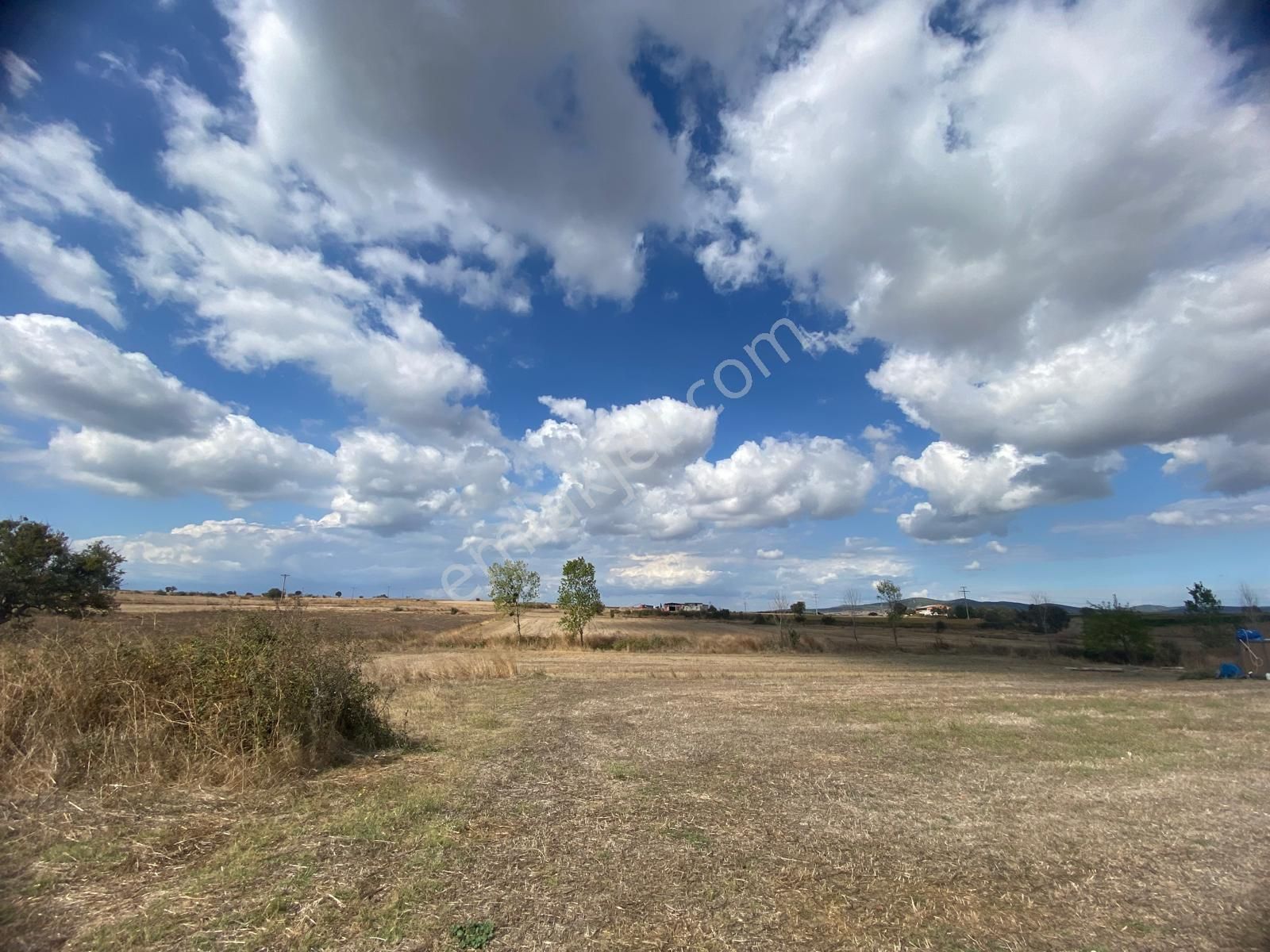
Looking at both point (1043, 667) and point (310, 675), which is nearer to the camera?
point (310, 675)

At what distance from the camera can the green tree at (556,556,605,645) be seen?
45594mm

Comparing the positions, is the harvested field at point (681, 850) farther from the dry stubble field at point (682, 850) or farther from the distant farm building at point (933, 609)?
the distant farm building at point (933, 609)

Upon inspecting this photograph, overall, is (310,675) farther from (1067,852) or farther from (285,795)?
(1067,852)

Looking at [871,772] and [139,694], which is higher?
[139,694]

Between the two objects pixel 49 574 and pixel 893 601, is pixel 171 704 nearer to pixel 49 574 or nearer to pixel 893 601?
pixel 49 574

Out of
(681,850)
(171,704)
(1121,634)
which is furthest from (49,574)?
(1121,634)

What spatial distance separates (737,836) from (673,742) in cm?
532

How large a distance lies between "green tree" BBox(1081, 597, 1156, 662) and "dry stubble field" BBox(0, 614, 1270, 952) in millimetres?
36994

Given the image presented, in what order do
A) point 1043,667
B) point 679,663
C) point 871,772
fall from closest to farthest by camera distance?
point 871,772
point 679,663
point 1043,667

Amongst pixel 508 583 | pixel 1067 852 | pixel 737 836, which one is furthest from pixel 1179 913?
pixel 508 583

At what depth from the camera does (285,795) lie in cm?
734

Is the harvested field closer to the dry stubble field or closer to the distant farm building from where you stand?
the dry stubble field

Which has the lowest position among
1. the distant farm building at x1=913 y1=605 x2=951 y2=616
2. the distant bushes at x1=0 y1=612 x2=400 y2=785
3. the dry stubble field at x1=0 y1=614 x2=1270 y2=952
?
the dry stubble field at x1=0 y1=614 x2=1270 y2=952

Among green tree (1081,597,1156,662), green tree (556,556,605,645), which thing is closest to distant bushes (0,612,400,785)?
green tree (556,556,605,645)
